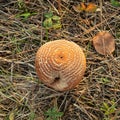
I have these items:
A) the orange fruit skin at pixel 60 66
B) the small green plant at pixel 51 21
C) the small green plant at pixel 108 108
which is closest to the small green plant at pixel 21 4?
the small green plant at pixel 51 21

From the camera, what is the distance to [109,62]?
2922 millimetres

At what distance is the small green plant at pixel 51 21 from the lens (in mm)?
3055

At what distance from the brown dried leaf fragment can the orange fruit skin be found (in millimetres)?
362

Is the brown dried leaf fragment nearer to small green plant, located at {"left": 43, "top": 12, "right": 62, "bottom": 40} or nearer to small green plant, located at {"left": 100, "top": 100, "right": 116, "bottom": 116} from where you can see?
small green plant, located at {"left": 43, "top": 12, "right": 62, "bottom": 40}

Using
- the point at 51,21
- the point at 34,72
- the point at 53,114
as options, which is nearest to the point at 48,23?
the point at 51,21

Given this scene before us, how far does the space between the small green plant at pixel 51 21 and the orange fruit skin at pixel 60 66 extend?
430 mm

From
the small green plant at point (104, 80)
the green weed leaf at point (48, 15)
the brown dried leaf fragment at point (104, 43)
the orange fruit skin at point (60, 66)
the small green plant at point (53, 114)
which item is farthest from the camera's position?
the green weed leaf at point (48, 15)

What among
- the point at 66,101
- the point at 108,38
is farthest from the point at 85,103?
the point at 108,38

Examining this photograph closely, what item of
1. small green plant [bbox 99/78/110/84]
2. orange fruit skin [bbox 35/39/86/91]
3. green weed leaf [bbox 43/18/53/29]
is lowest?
small green plant [bbox 99/78/110/84]

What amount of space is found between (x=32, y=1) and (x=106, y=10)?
2.20 ft

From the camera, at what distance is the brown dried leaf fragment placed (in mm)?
2961

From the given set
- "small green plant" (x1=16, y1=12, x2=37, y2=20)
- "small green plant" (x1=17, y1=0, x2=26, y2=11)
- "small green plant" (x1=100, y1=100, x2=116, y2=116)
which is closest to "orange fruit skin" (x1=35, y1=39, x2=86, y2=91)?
"small green plant" (x1=100, y1=100, x2=116, y2=116)

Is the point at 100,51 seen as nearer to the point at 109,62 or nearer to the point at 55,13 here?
the point at 109,62

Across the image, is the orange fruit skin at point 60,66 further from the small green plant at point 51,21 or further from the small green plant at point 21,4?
the small green plant at point 21,4
